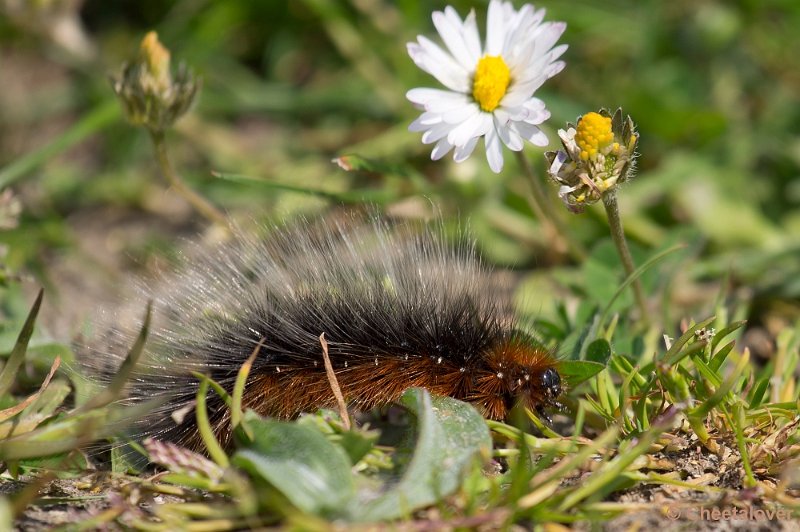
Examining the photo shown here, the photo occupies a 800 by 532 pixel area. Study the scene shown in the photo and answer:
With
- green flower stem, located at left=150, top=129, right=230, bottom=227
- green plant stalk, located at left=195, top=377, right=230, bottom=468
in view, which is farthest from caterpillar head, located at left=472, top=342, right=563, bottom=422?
green flower stem, located at left=150, top=129, right=230, bottom=227

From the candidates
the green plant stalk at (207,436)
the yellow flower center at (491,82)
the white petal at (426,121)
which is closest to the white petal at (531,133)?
the yellow flower center at (491,82)

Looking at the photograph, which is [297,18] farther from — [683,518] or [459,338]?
[683,518]

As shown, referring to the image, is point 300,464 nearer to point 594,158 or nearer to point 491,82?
point 594,158

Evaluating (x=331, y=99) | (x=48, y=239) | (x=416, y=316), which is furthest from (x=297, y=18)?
(x=416, y=316)

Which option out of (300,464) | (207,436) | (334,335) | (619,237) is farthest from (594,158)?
(207,436)

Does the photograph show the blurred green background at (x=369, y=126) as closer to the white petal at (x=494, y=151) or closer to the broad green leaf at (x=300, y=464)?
the white petal at (x=494, y=151)

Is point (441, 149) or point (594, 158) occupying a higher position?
point (441, 149)

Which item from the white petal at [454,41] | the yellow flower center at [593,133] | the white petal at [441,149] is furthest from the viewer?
the white petal at [454,41]
